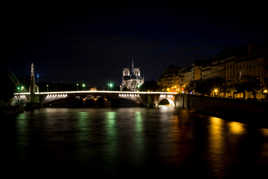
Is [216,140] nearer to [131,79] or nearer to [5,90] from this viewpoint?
[5,90]

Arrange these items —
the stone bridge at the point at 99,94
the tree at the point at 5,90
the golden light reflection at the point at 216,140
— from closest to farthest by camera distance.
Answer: the golden light reflection at the point at 216,140 → the tree at the point at 5,90 → the stone bridge at the point at 99,94

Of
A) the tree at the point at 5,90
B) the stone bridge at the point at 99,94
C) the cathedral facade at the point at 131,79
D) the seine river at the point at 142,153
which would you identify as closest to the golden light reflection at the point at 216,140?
the seine river at the point at 142,153

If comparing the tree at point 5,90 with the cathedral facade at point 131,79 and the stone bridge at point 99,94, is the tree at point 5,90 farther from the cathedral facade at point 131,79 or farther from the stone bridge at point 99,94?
the cathedral facade at point 131,79

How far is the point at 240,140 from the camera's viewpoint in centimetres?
2766

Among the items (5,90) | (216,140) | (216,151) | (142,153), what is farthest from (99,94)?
(216,151)

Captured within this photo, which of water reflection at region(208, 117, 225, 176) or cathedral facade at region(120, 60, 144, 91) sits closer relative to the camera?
water reflection at region(208, 117, 225, 176)

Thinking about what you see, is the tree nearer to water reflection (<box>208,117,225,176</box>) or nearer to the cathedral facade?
water reflection (<box>208,117,225,176</box>)

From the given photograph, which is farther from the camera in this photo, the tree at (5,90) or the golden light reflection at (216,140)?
the tree at (5,90)

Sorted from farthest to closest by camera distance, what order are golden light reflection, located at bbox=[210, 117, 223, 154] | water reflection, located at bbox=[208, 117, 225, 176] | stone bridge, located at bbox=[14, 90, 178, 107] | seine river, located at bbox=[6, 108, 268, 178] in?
stone bridge, located at bbox=[14, 90, 178, 107] < golden light reflection, located at bbox=[210, 117, 223, 154] < water reflection, located at bbox=[208, 117, 225, 176] < seine river, located at bbox=[6, 108, 268, 178]

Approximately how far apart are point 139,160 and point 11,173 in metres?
6.69

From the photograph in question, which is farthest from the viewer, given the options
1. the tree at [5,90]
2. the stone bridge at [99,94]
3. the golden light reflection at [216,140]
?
the stone bridge at [99,94]

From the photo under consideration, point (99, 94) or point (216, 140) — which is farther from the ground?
point (99, 94)

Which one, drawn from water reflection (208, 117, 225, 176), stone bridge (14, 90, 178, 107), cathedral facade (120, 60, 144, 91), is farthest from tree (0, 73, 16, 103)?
cathedral facade (120, 60, 144, 91)

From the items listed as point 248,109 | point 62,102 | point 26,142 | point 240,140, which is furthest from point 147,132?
point 62,102
